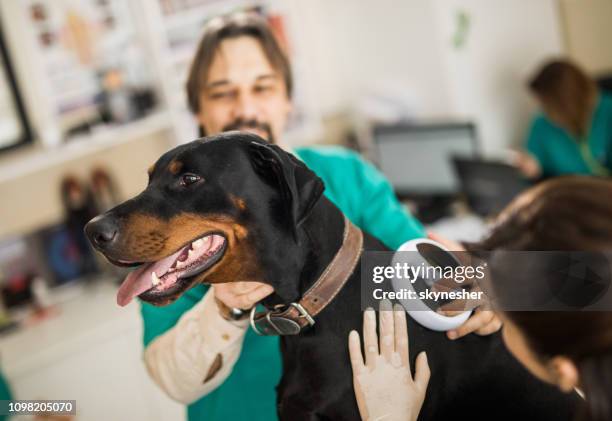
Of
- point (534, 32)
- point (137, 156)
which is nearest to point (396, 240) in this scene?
point (137, 156)

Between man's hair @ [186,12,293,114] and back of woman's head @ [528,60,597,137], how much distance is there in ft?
6.51

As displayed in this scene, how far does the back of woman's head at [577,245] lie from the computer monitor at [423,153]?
7.15 ft

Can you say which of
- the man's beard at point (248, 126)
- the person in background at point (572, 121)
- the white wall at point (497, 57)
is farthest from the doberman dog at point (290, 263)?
the white wall at point (497, 57)

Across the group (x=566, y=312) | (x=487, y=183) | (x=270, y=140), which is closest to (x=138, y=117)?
(x=487, y=183)

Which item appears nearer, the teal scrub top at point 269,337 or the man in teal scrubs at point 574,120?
the teal scrub top at point 269,337

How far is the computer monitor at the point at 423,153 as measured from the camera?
2.92 meters

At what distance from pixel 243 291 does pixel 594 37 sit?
3381mm

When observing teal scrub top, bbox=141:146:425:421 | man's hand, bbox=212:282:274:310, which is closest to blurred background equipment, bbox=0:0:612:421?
teal scrub top, bbox=141:146:425:421

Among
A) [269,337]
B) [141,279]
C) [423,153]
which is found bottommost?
[423,153]

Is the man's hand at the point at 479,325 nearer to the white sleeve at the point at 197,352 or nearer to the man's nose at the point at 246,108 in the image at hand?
the white sleeve at the point at 197,352

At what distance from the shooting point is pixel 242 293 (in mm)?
1001

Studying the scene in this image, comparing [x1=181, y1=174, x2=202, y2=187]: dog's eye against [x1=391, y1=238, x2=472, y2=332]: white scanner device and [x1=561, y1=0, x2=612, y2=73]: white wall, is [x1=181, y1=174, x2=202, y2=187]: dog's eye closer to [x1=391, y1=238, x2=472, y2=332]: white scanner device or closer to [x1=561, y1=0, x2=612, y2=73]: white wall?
[x1=391, y1=238, x2=472, y2=332]: white scanner device

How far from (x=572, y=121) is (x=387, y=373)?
2526mm

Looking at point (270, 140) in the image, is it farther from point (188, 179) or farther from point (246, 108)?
point (188, 179)
